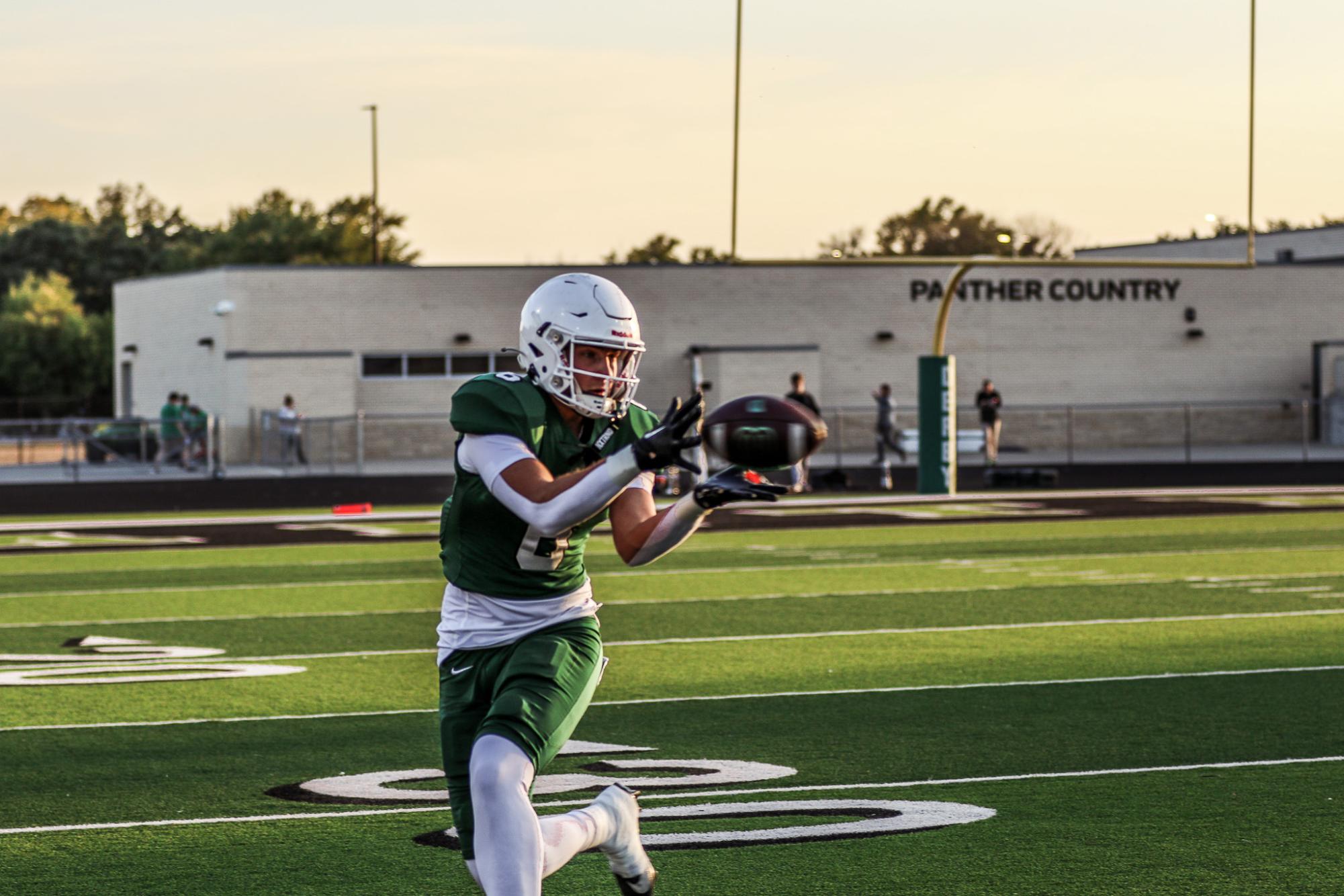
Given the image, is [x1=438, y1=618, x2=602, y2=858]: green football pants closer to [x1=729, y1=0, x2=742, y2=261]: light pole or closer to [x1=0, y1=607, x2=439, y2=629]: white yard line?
[x1=0, y1=607, x2=439, y2=629]: white yard line

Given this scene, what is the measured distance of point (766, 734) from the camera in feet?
27.7

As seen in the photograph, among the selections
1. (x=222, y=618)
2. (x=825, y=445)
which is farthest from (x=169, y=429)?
(x=222, y=618)

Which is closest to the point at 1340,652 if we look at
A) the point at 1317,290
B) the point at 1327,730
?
the point at 1327,730

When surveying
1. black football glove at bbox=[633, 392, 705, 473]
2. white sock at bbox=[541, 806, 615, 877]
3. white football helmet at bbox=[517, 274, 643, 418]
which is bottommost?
white sock at bbox=[541, 806, 615, 877]

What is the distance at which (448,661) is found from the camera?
4.92 metres

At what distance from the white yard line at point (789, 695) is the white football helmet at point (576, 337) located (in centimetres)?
455

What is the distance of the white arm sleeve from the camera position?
173 inches

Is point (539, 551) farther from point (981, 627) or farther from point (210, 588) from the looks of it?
point (210, 588)

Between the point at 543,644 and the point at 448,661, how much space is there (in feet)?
0.90

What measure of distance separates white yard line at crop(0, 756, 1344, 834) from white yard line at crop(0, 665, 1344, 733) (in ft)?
6.73

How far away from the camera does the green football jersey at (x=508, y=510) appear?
477cm

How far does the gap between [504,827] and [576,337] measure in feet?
4.09

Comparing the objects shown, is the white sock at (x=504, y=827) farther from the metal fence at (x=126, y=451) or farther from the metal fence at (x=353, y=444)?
the metal fence at (x=353, y=444)

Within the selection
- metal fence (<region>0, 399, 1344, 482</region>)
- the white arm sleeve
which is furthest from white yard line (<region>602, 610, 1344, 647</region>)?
metal fence (<region>0, 399, 1344, 482</region>)
